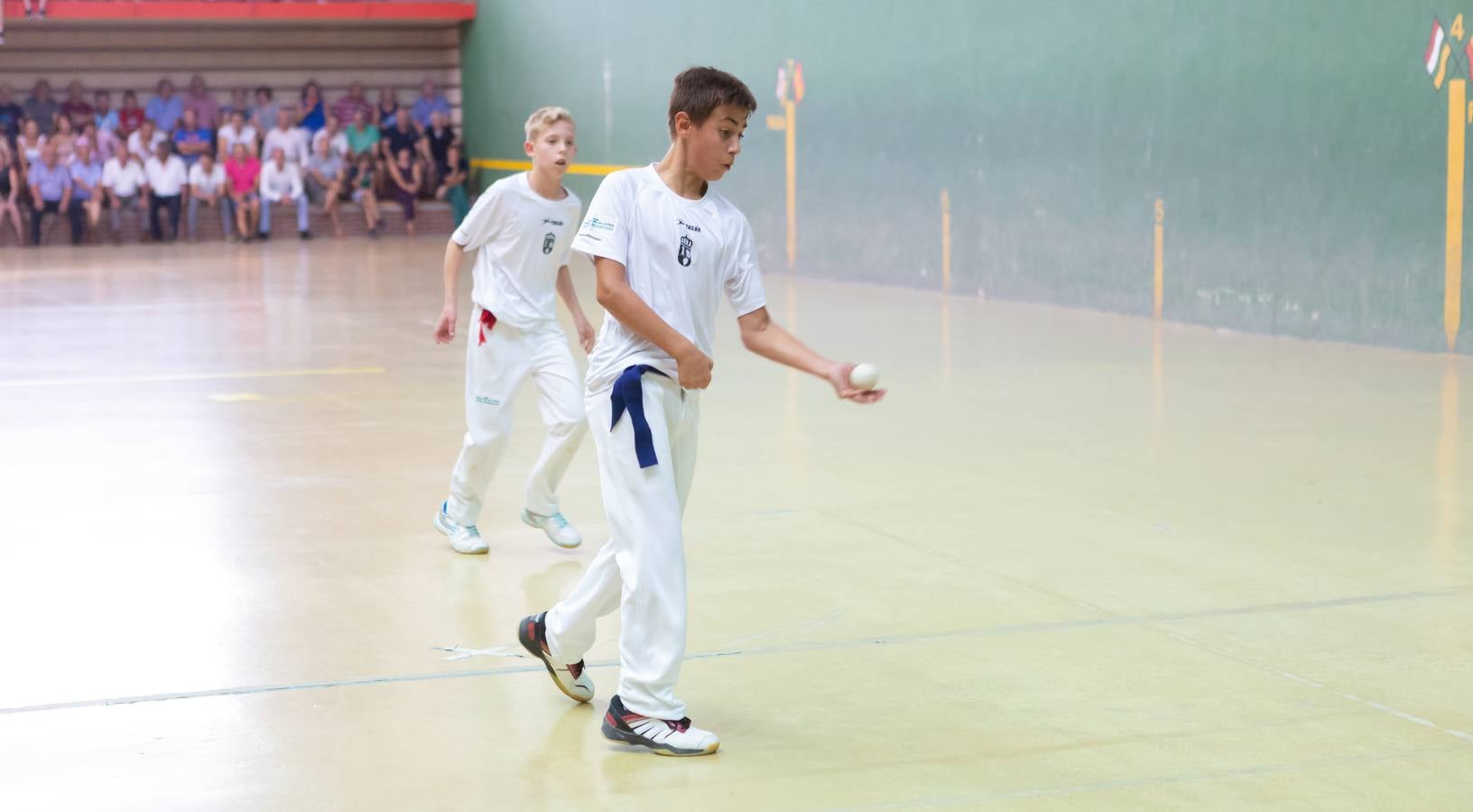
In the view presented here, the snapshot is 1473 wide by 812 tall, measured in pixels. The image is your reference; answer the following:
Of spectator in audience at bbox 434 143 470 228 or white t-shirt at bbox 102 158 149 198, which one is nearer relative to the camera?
white t-shirt at bbox 102 158 149 198

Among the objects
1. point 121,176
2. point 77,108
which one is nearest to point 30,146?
point 121,176

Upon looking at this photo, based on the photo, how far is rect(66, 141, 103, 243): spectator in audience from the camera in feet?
78.8

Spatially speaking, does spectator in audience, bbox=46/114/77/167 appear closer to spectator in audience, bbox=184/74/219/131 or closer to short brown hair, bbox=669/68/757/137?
spectator in audience, bbox=184/74/219/131

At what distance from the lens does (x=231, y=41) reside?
28.0m

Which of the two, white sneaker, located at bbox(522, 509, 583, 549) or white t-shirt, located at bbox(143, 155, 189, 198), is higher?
white t-shirt, located at bbox(143, 155, 189, 198)

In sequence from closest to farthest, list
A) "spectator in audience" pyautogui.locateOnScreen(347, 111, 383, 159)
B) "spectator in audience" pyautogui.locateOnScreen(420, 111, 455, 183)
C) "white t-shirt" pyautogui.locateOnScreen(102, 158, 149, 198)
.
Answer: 1. "white t-shirt" pyautogui.locateOnScreen(102, 158, 149, 198)
2. "spectator in audience" pyautogui.locateOnScreen(347, 111, 383, 159)
3. "spectator in audience" pyautogui.locateOnScreen(420, 111, 455, 183)

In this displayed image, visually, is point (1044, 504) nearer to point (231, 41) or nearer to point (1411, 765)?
point (1411, 765)

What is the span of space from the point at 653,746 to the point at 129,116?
2304cm

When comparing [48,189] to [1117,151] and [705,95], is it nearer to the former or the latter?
[1117,151]

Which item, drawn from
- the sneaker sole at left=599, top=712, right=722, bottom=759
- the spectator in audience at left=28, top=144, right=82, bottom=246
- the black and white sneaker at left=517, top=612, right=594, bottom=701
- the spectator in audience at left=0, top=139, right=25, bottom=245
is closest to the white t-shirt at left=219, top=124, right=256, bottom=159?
the spectator in audience at left=28, top=144, right=82, bottom=246

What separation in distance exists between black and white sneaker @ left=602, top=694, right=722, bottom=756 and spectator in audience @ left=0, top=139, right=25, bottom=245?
21.9 meters

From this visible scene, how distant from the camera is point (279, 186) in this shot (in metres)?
25.1

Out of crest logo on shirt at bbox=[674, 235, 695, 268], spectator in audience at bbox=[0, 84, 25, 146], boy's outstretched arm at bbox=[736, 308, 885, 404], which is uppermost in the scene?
spectator in audience at bbox=[0, 84, 25, 146]

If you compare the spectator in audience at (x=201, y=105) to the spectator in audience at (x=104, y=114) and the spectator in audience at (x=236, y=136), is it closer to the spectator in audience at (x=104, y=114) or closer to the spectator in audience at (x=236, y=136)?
the spectator in audience at (x=236, y=136)
